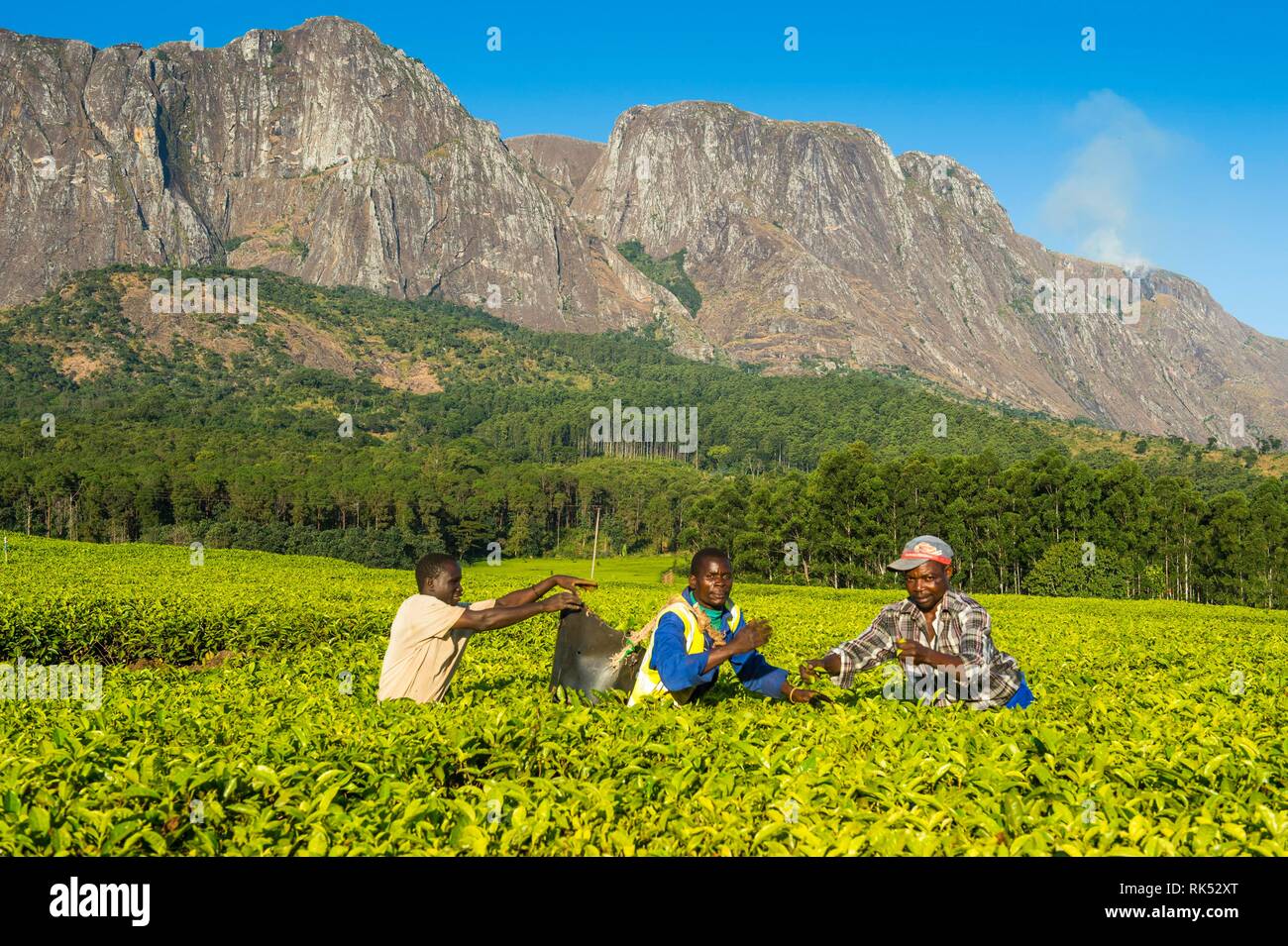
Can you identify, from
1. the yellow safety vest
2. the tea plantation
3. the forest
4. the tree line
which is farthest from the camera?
the forest

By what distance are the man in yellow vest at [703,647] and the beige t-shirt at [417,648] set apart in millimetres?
1546

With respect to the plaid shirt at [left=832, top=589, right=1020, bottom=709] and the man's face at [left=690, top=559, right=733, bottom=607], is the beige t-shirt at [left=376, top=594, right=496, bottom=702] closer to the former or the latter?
the man's face at [left=690, top=559, right=733, bottom=607]

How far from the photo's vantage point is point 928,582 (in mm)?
6273

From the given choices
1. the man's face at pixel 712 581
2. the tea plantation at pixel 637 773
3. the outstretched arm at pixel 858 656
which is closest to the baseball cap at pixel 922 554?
the outstretched arm at pixel 858 656

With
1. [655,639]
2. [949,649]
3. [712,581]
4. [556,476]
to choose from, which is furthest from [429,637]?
[556,476]

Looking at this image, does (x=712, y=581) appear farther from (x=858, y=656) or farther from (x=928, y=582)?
(x=928, y=582)

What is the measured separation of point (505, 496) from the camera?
325 feet

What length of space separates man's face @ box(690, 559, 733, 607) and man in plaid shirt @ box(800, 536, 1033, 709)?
752 millimetres

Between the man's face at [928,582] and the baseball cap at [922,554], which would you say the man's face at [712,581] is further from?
the man's face at [928,582]

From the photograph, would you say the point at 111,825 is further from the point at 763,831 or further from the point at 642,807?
the point at 763,831

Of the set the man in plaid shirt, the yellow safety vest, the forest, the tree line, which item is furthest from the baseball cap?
the tree line

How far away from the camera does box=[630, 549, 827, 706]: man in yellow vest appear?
6035 mm

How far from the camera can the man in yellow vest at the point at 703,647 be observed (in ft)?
19.8
